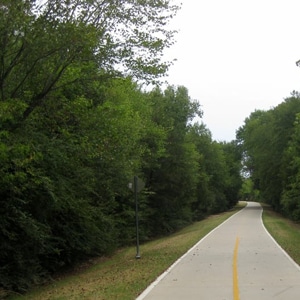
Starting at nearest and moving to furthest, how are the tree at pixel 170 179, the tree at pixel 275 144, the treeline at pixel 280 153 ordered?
the tree at pixel 170 179 → the treeline at pixel 280 153 → the tree at pixel 275 144

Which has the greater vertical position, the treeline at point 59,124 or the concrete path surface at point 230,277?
the treeline at point 59,124

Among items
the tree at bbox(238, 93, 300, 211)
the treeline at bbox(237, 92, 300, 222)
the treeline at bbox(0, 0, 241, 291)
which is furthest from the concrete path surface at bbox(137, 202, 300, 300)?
the tree at bbox(238, 93, 300, 211)

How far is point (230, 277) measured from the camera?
38.9ft

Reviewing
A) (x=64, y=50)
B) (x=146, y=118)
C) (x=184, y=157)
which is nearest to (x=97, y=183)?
(x=64, y=50)

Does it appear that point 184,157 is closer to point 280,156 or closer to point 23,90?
point 280,156

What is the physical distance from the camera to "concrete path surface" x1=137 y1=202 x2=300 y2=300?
377 inches

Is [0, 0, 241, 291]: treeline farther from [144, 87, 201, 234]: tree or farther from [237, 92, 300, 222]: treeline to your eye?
[237, 92, 300, 222]: treeline

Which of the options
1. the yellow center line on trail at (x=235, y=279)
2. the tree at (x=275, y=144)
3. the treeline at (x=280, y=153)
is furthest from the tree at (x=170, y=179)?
the yellow center line on trail at (x=235, y=279)

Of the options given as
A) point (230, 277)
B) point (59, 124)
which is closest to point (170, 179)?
point (59, 124)

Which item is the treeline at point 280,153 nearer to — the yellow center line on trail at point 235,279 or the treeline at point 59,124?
the yellow center line on trail at point 235,279

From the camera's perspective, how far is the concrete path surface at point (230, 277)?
9570mm

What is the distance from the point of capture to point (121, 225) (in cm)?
2794

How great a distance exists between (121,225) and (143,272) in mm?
14610

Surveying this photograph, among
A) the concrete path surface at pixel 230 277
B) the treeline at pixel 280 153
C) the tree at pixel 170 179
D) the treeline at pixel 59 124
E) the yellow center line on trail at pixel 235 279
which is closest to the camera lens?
the yellow center line on trail at pixel 235 279
